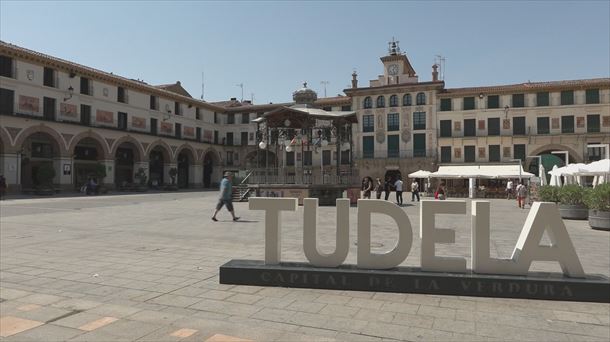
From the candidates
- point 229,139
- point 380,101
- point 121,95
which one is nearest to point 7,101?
point 121,95

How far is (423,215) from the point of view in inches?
208

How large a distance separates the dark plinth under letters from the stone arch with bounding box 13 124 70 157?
32670mm

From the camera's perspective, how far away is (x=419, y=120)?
45.0m

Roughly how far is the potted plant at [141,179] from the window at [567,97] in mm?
40210

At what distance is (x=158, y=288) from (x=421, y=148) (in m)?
41.9

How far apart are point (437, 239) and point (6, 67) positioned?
35.8 meters

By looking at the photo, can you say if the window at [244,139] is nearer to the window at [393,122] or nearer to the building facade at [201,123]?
the building facade at [201,123]

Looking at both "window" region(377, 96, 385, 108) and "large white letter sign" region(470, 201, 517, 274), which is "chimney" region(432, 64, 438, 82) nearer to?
"window" region(377, 96, 385, 108)

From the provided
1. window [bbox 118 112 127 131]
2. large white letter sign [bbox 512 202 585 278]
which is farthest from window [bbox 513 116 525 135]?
large white letter sign [bbox 512 202 585 278]

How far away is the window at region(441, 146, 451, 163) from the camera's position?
44000 mm

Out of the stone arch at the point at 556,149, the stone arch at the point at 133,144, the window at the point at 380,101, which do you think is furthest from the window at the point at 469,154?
the stone arch at the point at 133,144

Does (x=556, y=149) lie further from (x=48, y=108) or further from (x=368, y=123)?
(x=48, y=108)

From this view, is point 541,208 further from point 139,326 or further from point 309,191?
point 309,191

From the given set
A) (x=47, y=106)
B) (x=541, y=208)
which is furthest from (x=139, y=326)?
(x=47, y=106)
